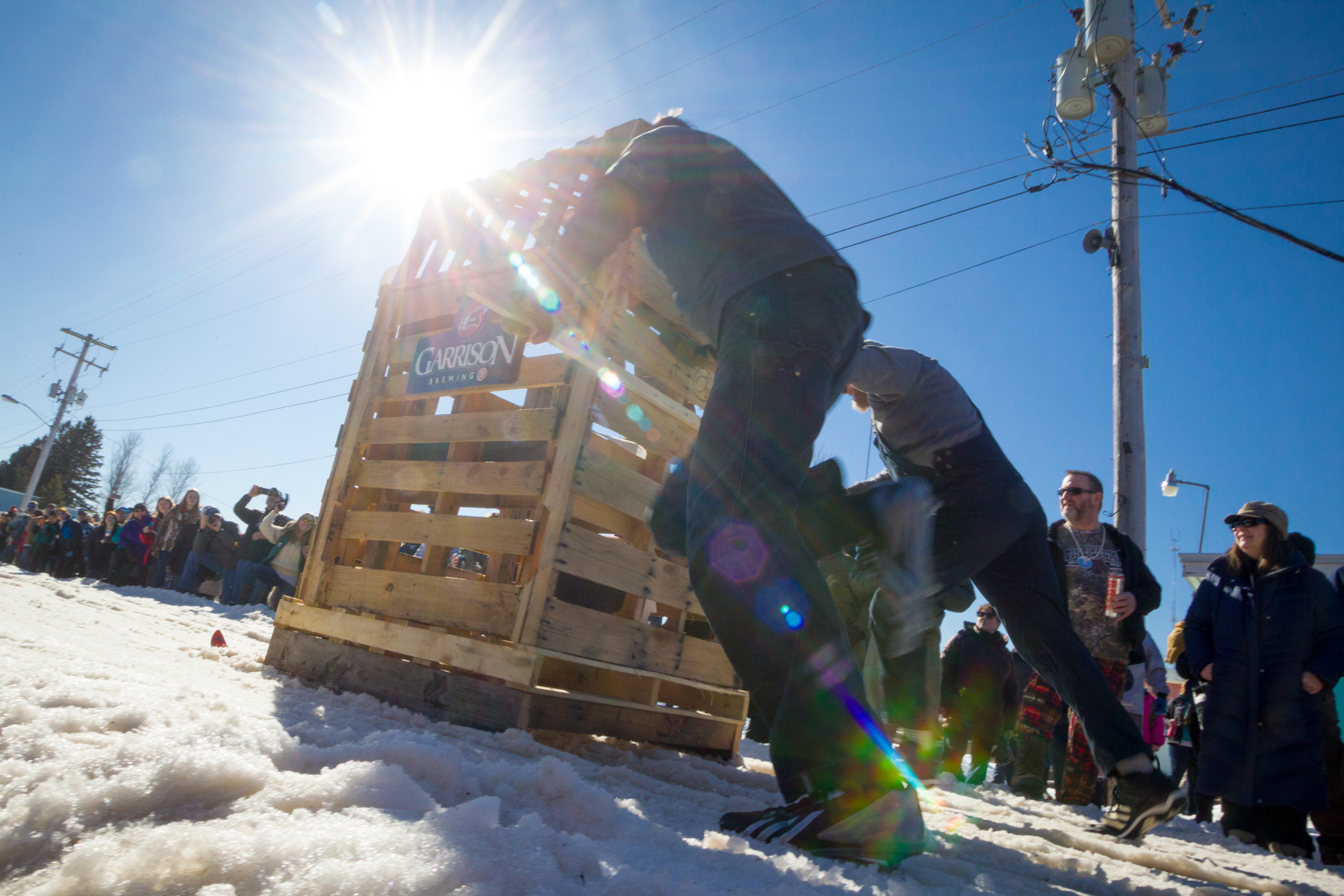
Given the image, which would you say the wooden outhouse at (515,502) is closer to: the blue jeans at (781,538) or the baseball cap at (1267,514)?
the blue jeans at (781,538)

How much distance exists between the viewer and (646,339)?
10.9 feet

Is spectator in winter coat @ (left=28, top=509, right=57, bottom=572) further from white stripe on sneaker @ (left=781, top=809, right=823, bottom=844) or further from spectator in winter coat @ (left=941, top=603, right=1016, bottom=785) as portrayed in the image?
white stripe on sneaker @ (left=781, top=809, right=823, bottom=844)

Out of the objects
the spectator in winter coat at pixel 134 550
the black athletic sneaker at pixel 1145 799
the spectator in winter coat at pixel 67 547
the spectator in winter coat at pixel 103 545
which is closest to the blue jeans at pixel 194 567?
the spectator in winter coat at pixel 134 550

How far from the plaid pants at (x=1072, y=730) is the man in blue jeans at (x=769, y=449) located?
119 inches

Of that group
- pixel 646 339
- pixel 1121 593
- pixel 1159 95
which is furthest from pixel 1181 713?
pixel 1159 95

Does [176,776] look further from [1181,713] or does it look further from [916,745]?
[1181,713]

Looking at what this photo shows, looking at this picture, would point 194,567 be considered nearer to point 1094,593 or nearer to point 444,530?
point 444,530

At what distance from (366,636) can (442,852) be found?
2.44 metres

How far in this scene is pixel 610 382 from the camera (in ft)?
9.66

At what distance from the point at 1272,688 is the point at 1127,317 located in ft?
20.8

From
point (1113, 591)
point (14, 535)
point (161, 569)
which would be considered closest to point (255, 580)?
point (161, 569)

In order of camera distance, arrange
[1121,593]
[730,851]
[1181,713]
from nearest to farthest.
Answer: [730,851] < [1121,593] < [1181,713]

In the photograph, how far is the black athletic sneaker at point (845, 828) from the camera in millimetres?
1295

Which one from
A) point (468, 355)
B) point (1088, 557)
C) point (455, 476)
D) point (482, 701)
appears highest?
point (468, 355)
